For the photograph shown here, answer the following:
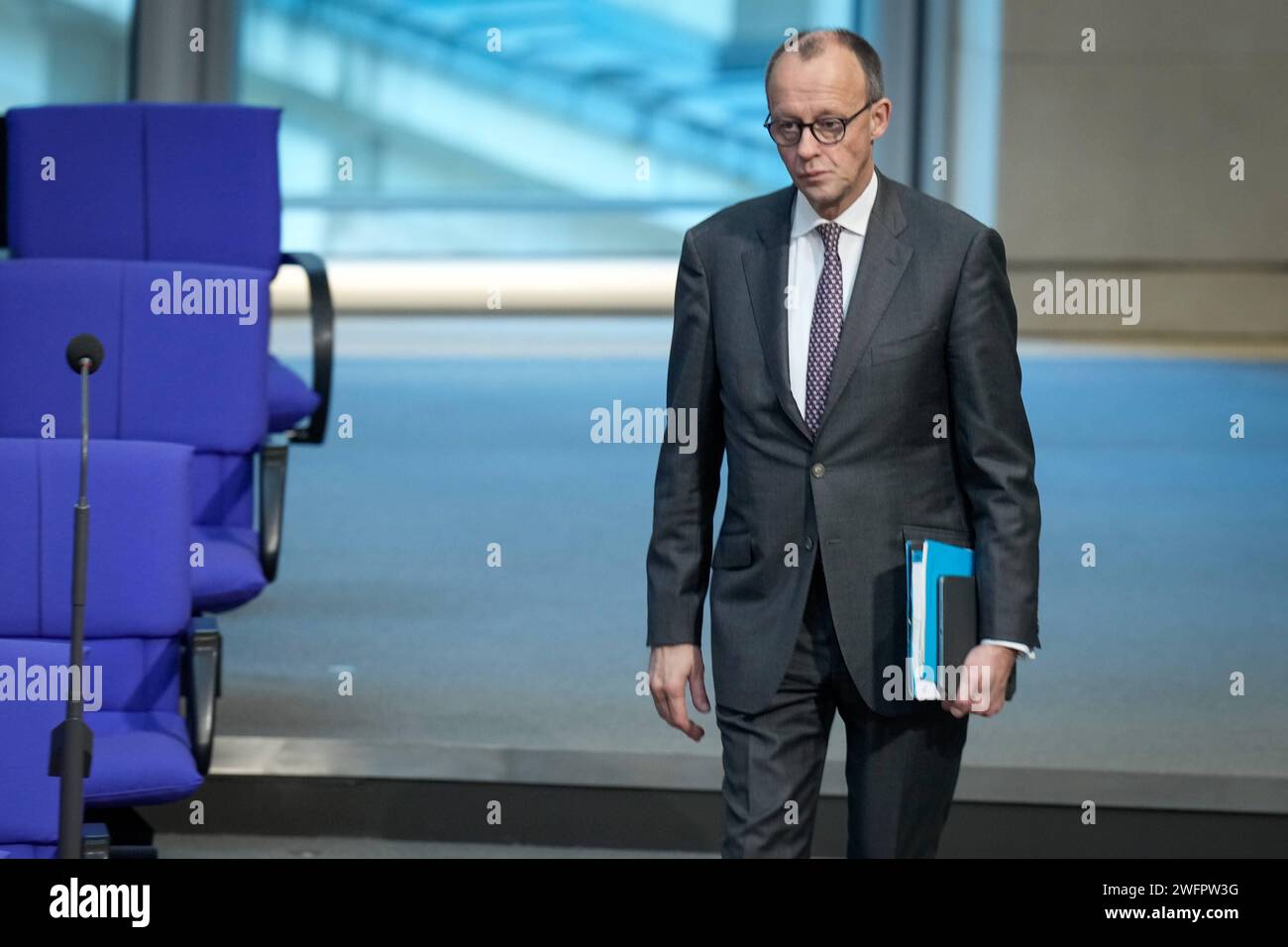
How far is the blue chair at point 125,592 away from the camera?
2.84 m

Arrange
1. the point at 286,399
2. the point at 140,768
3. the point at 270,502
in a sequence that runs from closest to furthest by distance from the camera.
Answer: the point at 140,768 < the point at 270,502 < the point at 286,399

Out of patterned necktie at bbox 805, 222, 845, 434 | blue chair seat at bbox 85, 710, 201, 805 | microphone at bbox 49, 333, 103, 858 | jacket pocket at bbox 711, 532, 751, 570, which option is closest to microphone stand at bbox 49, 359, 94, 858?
microphone at bbox 49, 333, 103, 858

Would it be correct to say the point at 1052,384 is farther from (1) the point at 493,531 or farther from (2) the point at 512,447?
(1) the point at 493,531

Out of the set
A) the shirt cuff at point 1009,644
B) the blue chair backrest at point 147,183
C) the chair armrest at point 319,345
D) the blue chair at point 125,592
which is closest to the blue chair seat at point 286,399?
the chair armrest at point 319,345

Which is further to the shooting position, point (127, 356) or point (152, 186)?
point (152, 186)

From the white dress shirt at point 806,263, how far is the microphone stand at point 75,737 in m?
0.81

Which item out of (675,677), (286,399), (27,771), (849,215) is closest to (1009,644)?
(675,677)

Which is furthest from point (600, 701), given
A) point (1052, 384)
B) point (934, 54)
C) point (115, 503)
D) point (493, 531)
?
point (934, 54)

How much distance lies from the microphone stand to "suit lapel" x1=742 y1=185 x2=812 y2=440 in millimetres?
773

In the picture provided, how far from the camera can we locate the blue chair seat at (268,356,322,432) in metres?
4.23

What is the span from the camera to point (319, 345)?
4340mm

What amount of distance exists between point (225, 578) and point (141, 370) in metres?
0.44

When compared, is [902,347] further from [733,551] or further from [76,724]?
[76,724]
